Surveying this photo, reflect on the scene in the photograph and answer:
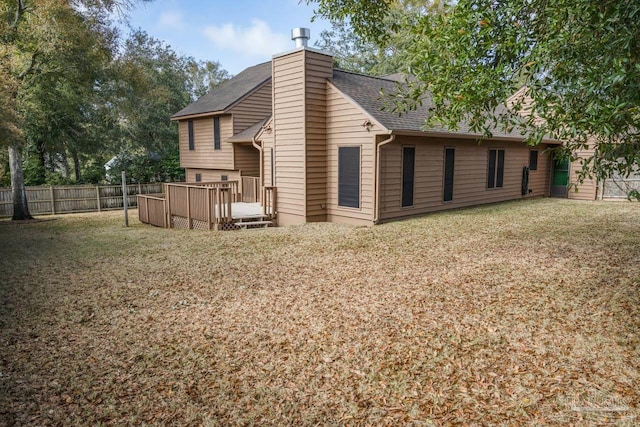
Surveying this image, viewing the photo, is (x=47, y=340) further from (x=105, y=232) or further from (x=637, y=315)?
(x=105, y=232)

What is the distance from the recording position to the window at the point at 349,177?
11531mm

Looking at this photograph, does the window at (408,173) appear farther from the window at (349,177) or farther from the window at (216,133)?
the window at (216,133)

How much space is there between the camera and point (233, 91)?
19.7m

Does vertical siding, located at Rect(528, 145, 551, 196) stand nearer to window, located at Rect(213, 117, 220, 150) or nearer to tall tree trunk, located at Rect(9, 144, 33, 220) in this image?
window, located at Rect(213, 117, 220, 150)

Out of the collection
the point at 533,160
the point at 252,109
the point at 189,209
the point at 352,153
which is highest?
the point at 252,109

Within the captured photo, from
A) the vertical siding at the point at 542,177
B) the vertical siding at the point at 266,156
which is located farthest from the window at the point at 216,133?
the vertical siding at the point at 542,177

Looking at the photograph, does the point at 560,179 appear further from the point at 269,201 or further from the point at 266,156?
the point at 269,201

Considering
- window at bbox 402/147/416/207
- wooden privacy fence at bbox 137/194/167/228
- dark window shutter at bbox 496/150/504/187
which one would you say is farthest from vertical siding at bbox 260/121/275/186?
dark window shutter at bbox 496/150/504/187

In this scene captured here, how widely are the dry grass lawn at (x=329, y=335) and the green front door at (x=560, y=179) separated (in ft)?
36.1

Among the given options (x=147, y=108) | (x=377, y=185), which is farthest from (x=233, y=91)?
(x=377, y=185)

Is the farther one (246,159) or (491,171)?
(246,159)

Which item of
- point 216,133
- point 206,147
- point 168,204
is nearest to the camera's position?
point 168,204

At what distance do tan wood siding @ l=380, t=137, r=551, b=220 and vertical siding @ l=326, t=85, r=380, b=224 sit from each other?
0.37 meters

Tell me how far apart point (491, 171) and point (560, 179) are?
209 inches
